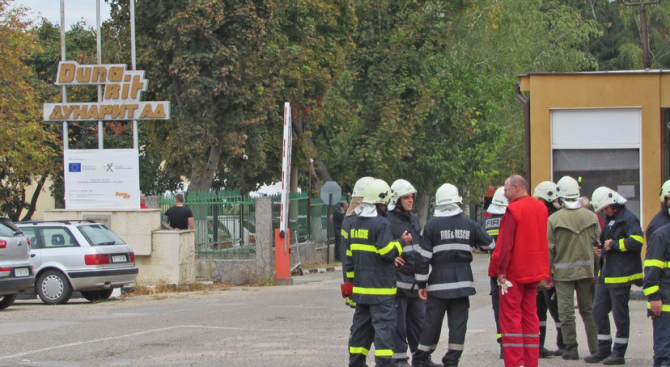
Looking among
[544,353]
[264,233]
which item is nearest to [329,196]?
[264,233]

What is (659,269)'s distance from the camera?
7816mm

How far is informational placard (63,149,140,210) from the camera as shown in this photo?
19.0 meters

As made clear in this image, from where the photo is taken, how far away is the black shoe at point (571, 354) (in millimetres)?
Answer: 8984

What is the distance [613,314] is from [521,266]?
1.58 meters

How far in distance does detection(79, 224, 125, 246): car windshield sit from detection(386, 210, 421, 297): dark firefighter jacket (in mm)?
8864

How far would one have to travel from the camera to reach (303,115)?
30422mm

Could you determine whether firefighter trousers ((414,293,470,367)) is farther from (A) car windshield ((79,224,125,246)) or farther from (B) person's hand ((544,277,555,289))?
(A) car windshield ((79,224,125,246))

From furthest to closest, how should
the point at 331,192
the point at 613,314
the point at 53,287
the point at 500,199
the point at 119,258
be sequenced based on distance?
the point at 331,192, the point at 119,258, the point at 53,287, the point at 500,199, the point at 613,314

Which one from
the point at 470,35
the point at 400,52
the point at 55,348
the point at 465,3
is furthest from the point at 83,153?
the point at 470,35

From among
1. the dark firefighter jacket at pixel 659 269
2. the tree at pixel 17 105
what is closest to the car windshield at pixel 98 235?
the dark firefighter jacket at pixel 659 269

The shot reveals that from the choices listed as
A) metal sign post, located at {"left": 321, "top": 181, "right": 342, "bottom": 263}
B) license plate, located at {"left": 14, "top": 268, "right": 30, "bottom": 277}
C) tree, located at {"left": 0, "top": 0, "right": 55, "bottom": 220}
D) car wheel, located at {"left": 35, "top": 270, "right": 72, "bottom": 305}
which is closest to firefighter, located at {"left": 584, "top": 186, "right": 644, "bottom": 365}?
license plate, located at {"left": 14, "top": 268, "right": 30, "bottom": 277}

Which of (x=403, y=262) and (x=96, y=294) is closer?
(x=403, y=262)

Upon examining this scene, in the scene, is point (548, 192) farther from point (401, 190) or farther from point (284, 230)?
point (284, 230)

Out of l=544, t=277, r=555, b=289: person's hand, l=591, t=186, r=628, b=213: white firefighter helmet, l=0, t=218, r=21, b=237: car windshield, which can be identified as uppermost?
l=591, t=186, r=628, b=213: white firefighter helmet
